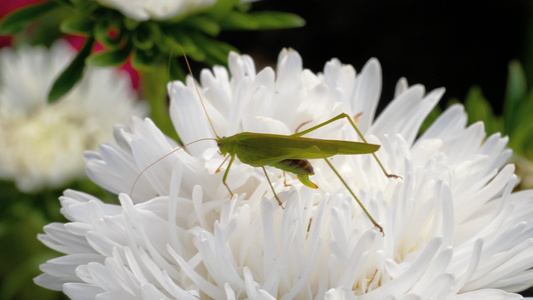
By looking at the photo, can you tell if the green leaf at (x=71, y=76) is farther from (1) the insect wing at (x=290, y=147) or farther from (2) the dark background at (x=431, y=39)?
(2) the dark background at (x=431, y=39)

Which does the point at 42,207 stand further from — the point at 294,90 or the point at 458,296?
the point at 458,296

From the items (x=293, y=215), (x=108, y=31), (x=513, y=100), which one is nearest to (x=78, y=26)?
(x=108, y=31)

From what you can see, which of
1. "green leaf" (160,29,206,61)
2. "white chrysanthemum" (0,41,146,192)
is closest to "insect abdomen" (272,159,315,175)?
"green leaf" (160,29,206,61)

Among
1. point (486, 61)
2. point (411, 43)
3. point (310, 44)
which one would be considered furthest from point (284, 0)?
point (486, 61)

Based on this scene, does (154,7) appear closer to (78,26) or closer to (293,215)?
(78,26)

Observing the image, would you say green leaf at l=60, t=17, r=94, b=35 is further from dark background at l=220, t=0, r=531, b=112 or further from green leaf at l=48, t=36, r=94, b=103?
dark background at l=220, t=0, r=531, b=112

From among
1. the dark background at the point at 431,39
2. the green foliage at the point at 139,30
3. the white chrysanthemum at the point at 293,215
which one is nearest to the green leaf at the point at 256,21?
the green foliage at the point at 139,30
